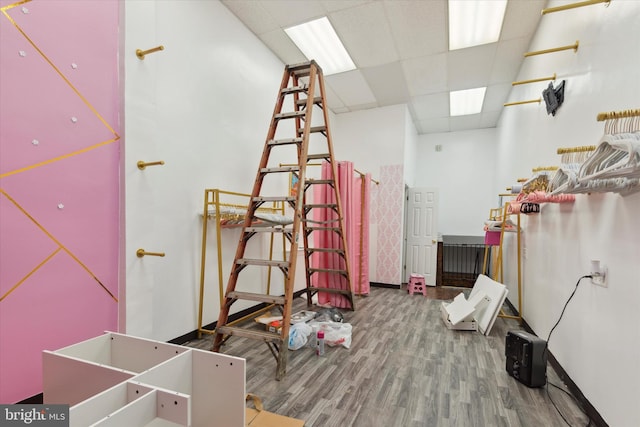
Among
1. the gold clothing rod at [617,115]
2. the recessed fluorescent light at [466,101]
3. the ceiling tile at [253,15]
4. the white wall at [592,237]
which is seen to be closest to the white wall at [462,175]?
the recessed fluorescent light at [466,101]

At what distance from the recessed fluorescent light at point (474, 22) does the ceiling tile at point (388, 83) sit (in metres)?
0.75

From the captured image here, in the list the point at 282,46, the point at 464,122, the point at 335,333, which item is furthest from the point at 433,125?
the point at 335,333

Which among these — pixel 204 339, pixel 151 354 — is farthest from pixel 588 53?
pixel 204 339

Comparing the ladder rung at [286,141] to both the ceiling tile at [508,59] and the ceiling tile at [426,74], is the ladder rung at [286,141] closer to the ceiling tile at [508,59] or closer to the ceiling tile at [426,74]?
the ceiling tile at [426,74]

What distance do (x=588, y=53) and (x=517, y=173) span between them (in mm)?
2035

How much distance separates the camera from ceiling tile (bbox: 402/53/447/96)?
3.54m

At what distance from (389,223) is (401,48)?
2636mm

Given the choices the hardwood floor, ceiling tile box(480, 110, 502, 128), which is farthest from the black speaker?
ceiling tile box(480, 110, 502, 128)

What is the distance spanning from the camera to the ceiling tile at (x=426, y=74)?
354cm

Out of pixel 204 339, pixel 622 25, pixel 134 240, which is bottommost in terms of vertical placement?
pixel 204 339

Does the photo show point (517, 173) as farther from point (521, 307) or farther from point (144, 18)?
point (144, 18)

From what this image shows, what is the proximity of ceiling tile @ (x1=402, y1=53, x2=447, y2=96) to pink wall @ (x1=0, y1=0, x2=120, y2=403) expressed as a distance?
316cm

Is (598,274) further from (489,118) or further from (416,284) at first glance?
(489,118)

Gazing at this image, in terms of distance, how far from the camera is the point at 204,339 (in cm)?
248
